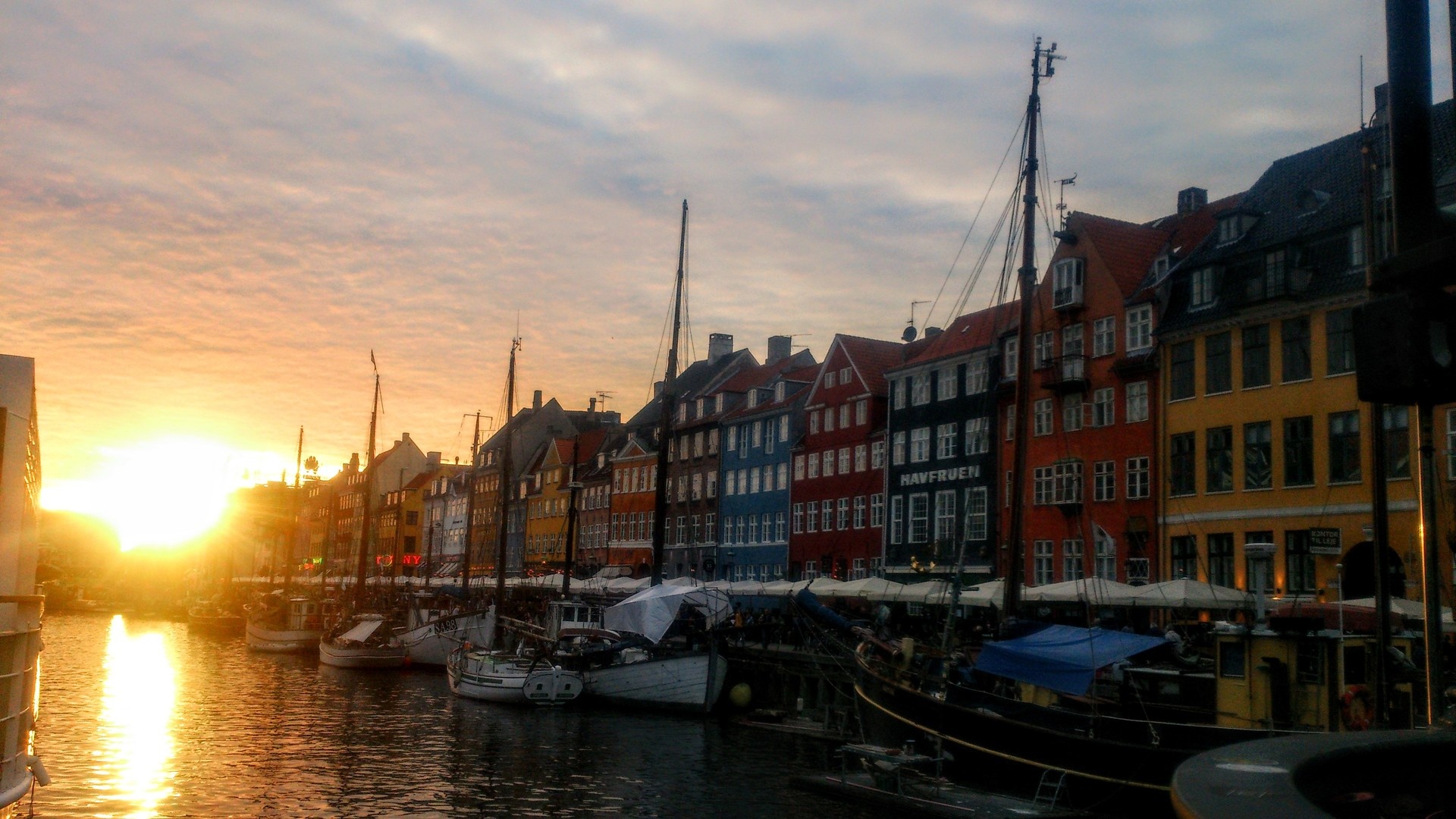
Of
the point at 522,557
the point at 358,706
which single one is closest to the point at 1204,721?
the point at 358,706

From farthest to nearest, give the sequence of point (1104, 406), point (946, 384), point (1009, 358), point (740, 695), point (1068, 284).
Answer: point (946, 384) < point (1009, 358) < point (1068, 284) < point (1104, 406) < point (740, 695)

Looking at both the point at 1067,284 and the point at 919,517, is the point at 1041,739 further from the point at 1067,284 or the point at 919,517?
the point at 919,517

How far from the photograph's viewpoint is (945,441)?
6253cm

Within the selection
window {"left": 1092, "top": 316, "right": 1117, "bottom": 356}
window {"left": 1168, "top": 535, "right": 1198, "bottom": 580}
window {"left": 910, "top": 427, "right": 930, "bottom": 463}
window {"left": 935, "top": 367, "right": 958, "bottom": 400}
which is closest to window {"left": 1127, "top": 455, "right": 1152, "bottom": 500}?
window {"left": 1168, "top": 535, "right": 1198, "bottom": 580}

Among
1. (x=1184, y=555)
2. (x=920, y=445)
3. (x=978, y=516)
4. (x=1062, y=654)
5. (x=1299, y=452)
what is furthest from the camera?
(x=920, y=445)

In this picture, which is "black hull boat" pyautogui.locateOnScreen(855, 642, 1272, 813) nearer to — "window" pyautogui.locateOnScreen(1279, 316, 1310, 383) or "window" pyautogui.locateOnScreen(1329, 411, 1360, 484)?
"window" pyautogui.locateOnScreen(1329, 411, 1360, 484)

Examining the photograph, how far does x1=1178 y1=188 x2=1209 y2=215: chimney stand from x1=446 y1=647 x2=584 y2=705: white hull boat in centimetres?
3287

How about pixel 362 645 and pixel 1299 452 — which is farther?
pixel 362 645

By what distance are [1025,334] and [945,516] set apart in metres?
26.9

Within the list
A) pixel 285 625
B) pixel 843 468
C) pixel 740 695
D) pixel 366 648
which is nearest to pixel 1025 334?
pixel 740 695

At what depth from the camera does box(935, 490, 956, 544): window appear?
6112cm

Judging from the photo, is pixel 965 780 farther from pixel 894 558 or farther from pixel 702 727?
pixel 894 558

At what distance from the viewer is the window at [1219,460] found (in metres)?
46.4

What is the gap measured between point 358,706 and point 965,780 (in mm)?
27028
